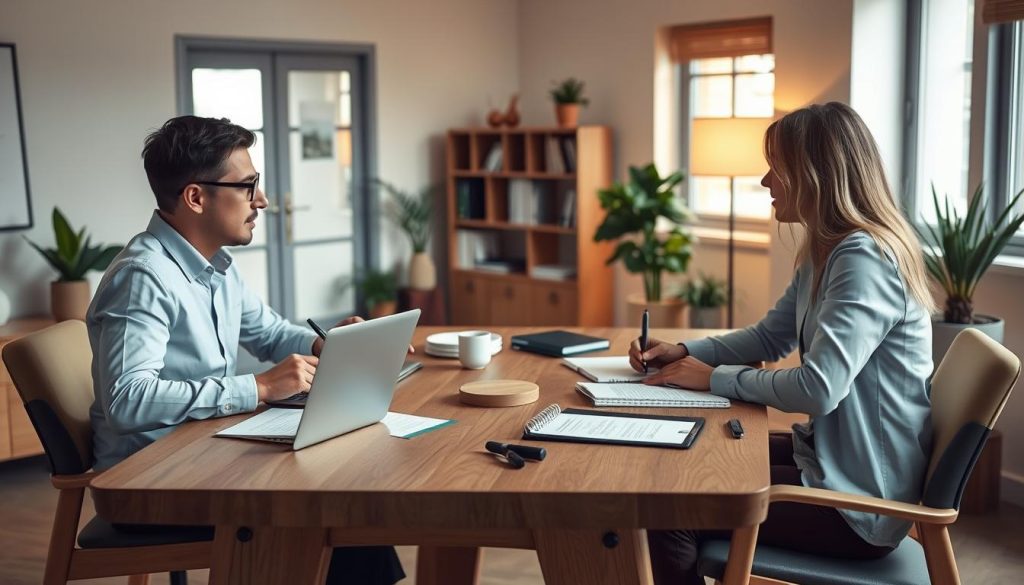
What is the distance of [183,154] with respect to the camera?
240 centimetres

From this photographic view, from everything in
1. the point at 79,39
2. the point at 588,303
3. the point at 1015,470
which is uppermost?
the point at 79,39

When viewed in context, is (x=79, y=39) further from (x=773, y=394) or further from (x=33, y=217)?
(x=773, y=394)

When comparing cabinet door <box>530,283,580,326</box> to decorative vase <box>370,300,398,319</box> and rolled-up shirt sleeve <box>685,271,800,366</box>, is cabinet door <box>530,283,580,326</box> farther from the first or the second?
rolled-up shirt sleeve <box>685,271,800,366</box>

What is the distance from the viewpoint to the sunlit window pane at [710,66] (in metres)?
5.92

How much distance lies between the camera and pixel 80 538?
2.28 metres

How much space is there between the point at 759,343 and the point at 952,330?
1.45m

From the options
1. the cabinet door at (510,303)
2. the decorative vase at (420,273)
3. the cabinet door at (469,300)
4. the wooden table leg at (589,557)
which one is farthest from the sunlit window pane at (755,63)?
the wooden table leg at (589,557)

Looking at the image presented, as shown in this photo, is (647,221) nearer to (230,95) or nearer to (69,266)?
(230,95)

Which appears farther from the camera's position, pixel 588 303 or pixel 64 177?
pixel 588 303

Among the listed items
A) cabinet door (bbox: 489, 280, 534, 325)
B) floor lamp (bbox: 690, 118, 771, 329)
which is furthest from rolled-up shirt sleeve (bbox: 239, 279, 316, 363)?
cabinet door (bbox: 489, 280, 534, 325)

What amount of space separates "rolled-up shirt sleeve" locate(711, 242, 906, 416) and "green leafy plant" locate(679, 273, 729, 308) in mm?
3305

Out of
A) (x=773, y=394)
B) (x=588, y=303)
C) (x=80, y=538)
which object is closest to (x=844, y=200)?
(x=773, y=394)

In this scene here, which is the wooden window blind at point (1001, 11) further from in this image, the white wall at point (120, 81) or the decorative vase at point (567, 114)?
the white wall at point (120, 81)

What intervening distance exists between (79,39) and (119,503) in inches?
160
